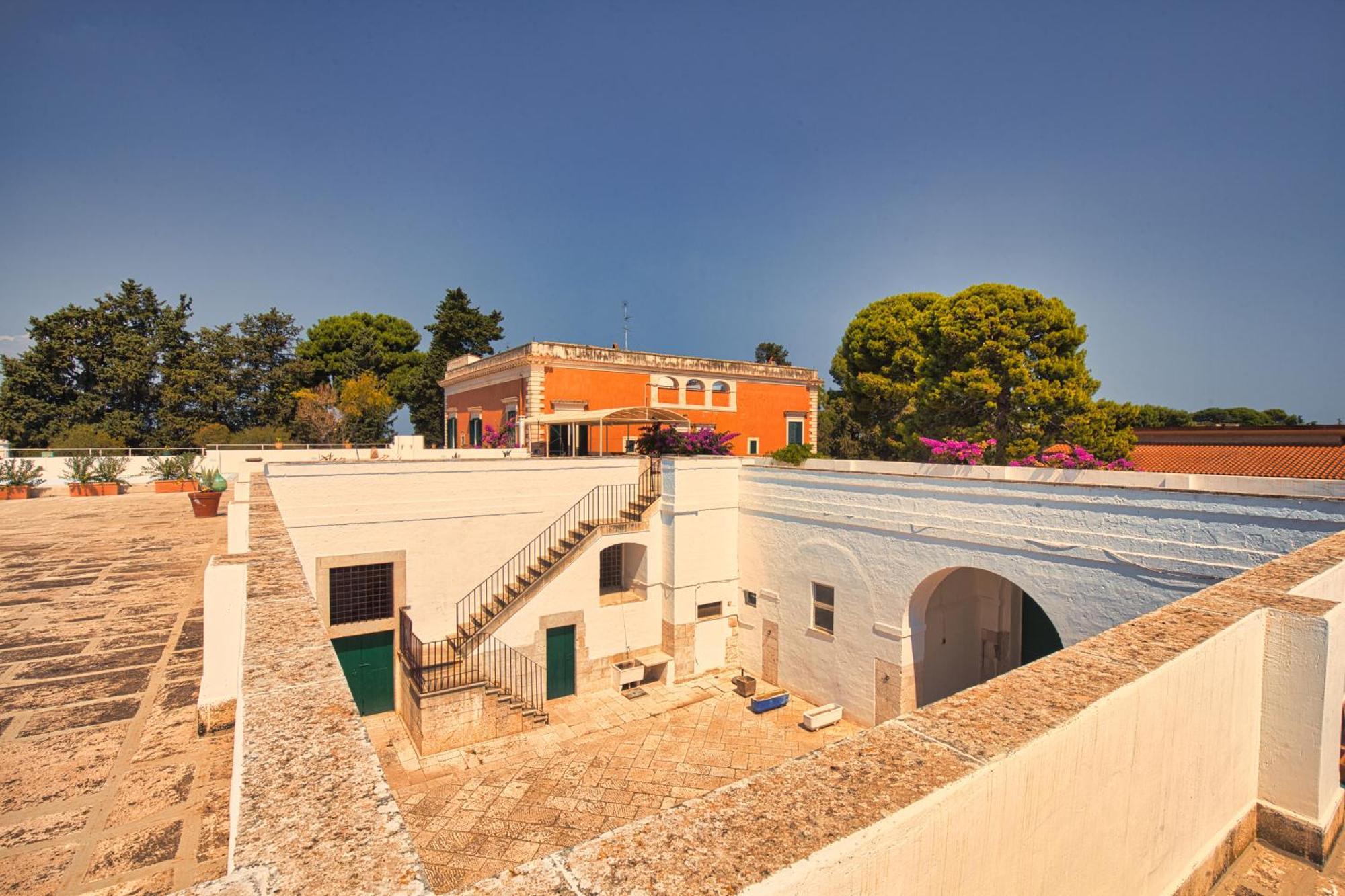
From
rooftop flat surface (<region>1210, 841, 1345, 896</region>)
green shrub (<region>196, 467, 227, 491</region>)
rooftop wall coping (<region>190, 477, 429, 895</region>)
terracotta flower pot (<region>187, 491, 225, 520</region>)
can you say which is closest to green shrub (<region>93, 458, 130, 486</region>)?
green shrub (<region>196, 467, 227, 491</region>)

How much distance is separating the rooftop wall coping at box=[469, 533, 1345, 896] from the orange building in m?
13.8

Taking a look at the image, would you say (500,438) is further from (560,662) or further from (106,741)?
(106,741)

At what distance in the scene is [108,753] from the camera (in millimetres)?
2807

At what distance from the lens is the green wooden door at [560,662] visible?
1177 centimetres

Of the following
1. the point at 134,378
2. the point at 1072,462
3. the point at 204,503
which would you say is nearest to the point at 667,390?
the point at 1072,462

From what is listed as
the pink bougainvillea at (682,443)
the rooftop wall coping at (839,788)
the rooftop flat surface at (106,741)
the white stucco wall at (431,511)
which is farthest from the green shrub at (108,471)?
the rooftop wall coping at (839,788)

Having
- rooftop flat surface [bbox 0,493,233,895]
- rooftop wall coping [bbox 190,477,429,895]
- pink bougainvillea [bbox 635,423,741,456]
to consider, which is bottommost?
rooftop flat surface [bbox 0,493,233,895]

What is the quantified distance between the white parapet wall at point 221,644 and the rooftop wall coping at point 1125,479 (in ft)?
28.6

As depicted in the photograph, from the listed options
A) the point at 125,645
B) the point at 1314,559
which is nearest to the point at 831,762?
the point at 1314,559

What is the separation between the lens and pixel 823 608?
11508 mm

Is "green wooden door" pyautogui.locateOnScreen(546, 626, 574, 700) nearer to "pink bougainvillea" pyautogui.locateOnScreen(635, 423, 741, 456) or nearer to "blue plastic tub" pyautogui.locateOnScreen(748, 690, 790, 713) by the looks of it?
"blue plastic tub" pyautogui.locateOnScreen(748, 690, 790, 713)

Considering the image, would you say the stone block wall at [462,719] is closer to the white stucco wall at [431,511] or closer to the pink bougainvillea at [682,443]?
the white stucco wall at [431,511]

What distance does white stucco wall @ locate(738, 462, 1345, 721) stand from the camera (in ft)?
22.9

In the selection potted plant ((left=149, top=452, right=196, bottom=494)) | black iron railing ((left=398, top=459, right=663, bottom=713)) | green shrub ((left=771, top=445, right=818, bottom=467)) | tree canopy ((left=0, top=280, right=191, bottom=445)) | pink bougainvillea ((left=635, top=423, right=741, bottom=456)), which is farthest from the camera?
tree canopy ((left=0, top=280, right=191, bottom=445))
